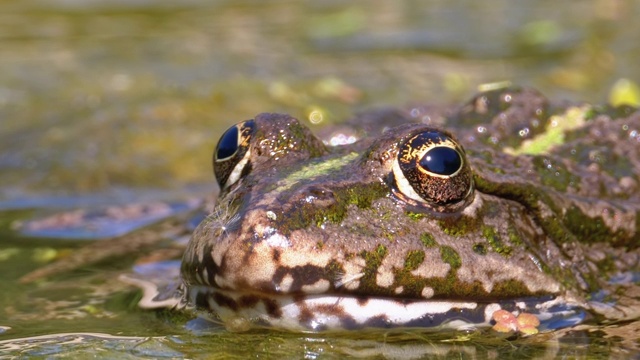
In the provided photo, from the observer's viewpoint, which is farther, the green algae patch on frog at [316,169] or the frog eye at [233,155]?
the frog eye at [233,155]

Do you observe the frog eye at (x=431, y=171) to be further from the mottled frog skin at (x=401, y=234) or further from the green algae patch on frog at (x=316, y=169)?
the green algae patch on frog at (x=316, y=169)

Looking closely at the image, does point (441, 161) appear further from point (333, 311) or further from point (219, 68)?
point (219, 68)

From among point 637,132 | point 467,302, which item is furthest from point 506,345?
point 637,132

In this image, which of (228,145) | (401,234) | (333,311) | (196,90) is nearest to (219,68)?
(196,90)

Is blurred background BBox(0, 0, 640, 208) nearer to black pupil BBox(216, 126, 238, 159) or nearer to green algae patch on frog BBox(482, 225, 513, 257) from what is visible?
black pupil BBox(216, 126, 238, 159)

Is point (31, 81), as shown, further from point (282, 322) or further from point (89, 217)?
point (282, 322)

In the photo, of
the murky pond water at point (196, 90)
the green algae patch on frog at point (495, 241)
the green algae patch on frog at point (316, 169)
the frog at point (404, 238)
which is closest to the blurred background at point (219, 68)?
the murky pond water at point (196, 90)

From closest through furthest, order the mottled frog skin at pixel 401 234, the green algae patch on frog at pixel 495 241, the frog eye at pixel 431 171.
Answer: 1. the mottled frog skin at pixel 401 234
2. the frog eye at pixel 431 171
3. the green algae patch on frog at pixel 495 241

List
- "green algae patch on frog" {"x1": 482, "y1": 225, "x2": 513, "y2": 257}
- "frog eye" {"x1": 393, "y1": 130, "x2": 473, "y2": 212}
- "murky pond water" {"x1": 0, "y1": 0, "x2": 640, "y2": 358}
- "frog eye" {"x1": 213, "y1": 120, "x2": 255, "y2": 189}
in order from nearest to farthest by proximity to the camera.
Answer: "murky pond water" {"x1": 0, "y1": 0, "x2": 640, "y2": 358}, "frog eye" {"x1": 393, "y1": 130, "x2": 473, "y2": 212}, "green algae patch on frog" {"x1": 482, "y1": 225, "x2": 513, "y2": 257}, "frog eye" {"x1": 213, "y1": 120, "x2": 255, "y2": 189}

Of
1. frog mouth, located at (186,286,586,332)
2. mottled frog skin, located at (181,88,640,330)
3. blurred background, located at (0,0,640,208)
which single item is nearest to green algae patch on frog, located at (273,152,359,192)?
mottled frog skin, located at (181,88,640,330)
